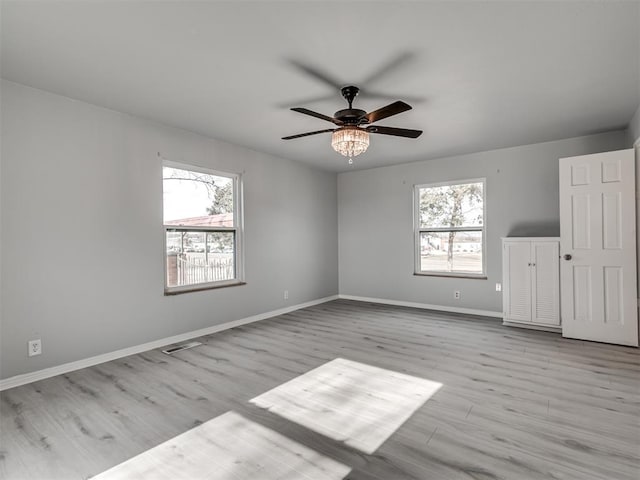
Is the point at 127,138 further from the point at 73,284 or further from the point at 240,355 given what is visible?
the point at 240,355

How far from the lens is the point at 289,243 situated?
562 cm

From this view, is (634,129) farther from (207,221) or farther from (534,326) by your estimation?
(207,221)

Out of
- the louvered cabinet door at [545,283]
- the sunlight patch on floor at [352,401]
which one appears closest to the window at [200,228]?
the sunlight patch on floor at [352,401]

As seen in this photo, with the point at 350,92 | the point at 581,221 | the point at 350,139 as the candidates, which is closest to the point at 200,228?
the point at 350,139

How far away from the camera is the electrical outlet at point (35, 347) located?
2.86m

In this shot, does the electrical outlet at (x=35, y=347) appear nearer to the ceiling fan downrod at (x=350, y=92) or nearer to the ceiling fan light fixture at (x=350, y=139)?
the ceiling fan light fixture at (x=350, y=139)

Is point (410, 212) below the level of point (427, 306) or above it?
above

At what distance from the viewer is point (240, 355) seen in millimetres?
3486

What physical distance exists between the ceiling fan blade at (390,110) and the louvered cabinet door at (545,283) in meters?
3.00

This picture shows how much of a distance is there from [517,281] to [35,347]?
525 centimetres

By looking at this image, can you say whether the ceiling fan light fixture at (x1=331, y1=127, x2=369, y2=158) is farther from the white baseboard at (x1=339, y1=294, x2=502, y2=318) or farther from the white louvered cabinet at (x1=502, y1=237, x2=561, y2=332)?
the white baseboard at (x1=339, y1=294, x2=502, y2=318)

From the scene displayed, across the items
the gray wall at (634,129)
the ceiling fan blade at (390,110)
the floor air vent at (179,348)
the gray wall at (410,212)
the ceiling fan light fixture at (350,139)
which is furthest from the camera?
the gray wall at (410,212)

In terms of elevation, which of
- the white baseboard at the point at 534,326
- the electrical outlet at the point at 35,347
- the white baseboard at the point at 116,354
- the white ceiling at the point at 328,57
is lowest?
the white baseboard at the point at 534,326

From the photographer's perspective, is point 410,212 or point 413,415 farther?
point 410,212
